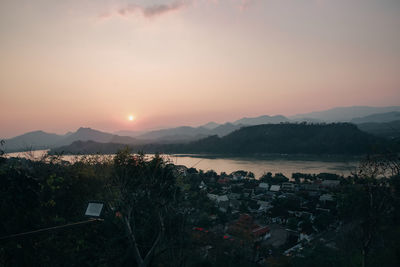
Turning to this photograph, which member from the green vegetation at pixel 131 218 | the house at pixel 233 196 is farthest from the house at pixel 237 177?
the green vegetation at pixel 131 218

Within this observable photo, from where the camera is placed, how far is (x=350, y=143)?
30.3 m

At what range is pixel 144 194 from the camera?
395 cm

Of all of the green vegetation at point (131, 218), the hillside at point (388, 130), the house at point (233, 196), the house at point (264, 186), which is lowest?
the house at point (233, 196)

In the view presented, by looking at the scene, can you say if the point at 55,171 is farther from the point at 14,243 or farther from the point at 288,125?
the point at 288,125

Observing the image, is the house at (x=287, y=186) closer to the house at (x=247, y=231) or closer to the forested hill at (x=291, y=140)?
the house at (x=247, y=231)

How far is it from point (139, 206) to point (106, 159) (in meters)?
1.73

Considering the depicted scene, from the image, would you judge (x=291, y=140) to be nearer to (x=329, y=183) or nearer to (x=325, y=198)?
(x=329, y=183)

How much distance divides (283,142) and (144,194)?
3694 centimetres

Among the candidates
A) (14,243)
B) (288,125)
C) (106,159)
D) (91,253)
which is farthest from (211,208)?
(288,125)

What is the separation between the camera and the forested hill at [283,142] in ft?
102

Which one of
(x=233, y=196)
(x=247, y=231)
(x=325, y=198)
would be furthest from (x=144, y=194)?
(x=325, y=198)

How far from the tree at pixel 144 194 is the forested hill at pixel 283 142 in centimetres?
2507

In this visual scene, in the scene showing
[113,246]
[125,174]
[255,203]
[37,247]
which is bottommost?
[255,203]

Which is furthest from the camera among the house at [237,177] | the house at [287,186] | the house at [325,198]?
the house at [237,177]
